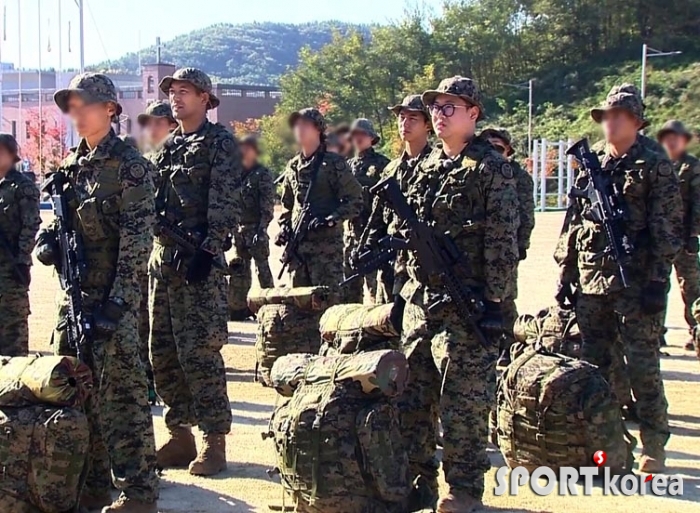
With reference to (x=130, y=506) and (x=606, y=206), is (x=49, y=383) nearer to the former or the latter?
(x=130, y=506)

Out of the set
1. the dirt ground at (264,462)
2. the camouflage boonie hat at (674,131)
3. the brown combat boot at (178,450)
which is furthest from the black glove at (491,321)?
the camouflage boonie hat at (674,131)

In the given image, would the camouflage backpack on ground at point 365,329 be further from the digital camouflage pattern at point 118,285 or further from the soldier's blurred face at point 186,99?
the soldier's blurred face at point 186,99

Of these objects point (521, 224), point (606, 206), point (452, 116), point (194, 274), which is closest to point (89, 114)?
point (194, 274)

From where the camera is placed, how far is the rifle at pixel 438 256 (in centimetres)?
546

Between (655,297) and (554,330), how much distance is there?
1.29 metres

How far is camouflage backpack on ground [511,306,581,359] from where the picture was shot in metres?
7.29

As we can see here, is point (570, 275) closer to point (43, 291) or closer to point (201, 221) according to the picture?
point (201, 221)

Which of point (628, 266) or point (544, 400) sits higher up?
point (628, 266)

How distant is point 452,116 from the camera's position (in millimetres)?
5543

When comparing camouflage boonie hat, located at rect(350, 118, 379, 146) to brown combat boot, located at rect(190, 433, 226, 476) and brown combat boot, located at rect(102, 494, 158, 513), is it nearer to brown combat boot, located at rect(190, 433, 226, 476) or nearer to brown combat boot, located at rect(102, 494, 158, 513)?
brown combat boot, located at rect(190, 433, 226, 476)

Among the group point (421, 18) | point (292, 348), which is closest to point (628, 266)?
point (292, 348)

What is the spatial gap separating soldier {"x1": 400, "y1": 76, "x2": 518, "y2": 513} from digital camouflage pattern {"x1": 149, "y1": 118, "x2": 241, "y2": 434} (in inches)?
51.7

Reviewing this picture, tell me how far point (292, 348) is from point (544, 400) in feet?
10.4

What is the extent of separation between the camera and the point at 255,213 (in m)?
12.4
